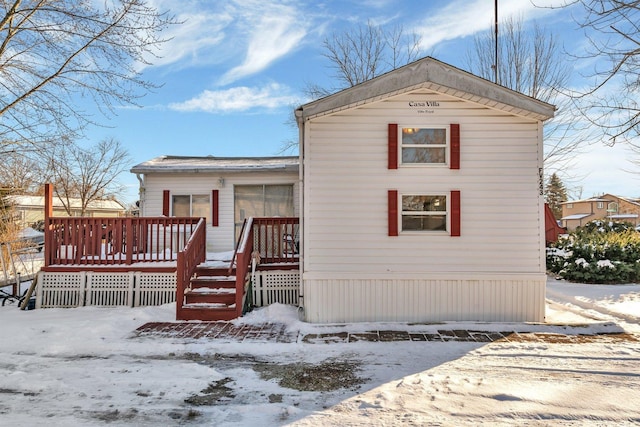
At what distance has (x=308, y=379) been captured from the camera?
13.9 feet

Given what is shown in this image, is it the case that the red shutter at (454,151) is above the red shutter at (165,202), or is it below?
above

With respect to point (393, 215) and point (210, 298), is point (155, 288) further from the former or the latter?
point (393, 215)

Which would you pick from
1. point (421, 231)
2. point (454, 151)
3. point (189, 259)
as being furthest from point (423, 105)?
point (189, 259)

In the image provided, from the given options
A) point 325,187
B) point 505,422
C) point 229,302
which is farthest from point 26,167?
point 505,422

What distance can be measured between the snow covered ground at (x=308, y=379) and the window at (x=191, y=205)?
5235mm

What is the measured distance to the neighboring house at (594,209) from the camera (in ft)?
136

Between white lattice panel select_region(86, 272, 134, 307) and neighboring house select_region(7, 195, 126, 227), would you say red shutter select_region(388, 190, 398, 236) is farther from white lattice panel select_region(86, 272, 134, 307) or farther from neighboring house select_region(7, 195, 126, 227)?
neighboring house select_region(7, 195, 126, 227)

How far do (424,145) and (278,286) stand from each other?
3819mm

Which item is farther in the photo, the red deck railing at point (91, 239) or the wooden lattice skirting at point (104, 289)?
the red deck railing at point (91, 239)

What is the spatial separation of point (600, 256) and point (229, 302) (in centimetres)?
1039

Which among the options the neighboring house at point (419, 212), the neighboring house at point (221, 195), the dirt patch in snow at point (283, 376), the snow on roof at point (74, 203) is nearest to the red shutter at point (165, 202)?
the neighboring house at point (221, 195)

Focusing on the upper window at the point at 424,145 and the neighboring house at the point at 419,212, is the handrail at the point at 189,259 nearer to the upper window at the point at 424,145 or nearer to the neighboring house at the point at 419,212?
the neighboring house at the point at 419,212

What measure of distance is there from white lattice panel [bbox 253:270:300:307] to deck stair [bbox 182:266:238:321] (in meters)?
0.59

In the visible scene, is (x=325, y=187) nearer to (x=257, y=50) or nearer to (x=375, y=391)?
(x=375, y=391)
